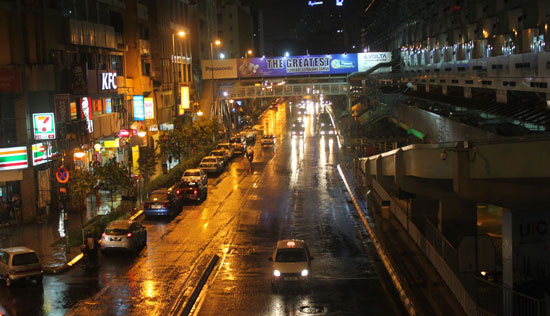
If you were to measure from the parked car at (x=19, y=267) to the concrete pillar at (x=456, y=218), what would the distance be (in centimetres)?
1467

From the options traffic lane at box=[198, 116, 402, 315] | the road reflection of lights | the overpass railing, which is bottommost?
traffic lane at box=[198, 116, 402, 315]

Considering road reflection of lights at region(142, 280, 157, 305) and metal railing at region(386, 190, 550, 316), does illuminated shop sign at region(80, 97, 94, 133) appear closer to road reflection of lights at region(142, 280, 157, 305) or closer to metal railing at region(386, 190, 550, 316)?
road reflection of lights at region(142, 280, 157, 305)

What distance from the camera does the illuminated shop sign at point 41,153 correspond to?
31.7 meters

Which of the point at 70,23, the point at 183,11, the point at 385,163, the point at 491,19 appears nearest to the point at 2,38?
the point at 70,23

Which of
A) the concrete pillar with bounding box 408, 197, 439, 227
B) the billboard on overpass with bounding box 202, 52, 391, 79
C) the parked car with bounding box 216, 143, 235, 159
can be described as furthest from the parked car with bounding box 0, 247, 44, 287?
the billboard on overpass with bounding box 202, 52, 391, 79

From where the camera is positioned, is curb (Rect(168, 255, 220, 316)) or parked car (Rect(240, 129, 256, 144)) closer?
curb (Rect(168, 255, 220, 316))

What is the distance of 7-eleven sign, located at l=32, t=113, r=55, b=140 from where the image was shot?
31.7 metres

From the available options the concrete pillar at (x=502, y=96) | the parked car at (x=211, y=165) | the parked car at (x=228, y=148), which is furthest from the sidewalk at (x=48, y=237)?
the parked car at (x=228, y=148)

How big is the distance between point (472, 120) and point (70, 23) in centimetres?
2262

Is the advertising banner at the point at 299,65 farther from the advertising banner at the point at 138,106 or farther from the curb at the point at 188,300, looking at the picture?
the curb at the point at 188,300

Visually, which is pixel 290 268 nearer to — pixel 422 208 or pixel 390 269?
pixel 390 269

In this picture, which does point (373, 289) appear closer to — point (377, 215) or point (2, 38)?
point (377, 215)

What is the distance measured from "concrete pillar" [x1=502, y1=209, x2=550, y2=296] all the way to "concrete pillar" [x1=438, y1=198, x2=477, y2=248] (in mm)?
6658

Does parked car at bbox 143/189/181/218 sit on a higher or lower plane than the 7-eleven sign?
lower
